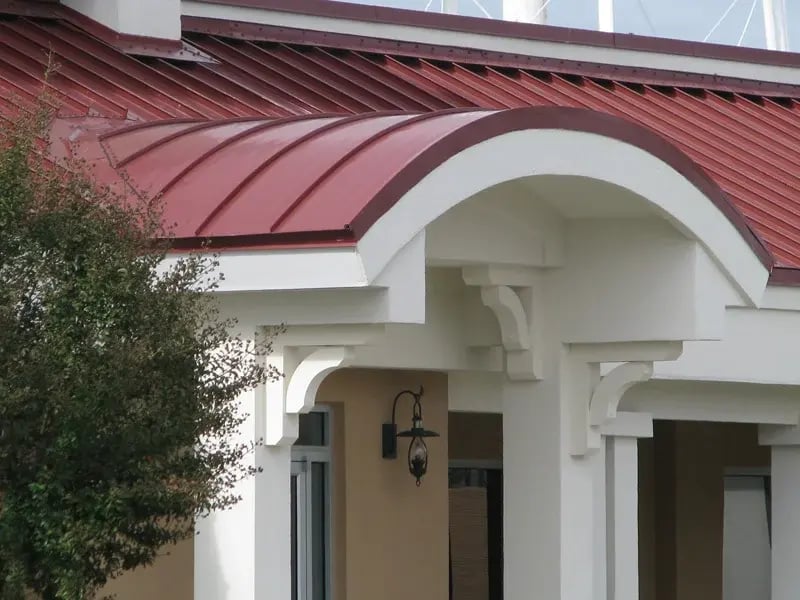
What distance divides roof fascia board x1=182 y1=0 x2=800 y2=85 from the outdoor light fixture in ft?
11.0

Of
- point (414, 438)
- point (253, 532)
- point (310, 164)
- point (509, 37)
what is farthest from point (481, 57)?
point (253, 532)

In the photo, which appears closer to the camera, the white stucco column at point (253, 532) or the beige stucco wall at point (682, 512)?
the white stucco column at point (253, 532)

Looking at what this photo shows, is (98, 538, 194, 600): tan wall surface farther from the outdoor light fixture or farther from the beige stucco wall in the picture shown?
the beige stucco wall

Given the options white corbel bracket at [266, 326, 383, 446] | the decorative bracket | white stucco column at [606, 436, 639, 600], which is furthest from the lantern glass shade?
white corbel bracket at [266, 326, 383, 446]

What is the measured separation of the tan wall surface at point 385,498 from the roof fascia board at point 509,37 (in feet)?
10.7

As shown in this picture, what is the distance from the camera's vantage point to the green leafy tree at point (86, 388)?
245 inches

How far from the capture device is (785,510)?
12203mm

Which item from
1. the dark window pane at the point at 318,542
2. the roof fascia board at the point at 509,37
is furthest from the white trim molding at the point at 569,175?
the roof fascia board at the point at 509,37

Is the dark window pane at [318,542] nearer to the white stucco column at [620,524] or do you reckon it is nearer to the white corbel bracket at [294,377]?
the white stucco column at [620,524]

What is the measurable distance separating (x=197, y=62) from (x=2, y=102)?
2.05 meters

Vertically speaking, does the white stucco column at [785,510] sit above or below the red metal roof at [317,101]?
below

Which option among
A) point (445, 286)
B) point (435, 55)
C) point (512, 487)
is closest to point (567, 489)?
point (512, 487)

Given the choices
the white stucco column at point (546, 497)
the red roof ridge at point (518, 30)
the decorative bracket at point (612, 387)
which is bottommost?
the white stucco column at point (546, 497)

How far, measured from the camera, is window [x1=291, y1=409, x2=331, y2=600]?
10.2m
